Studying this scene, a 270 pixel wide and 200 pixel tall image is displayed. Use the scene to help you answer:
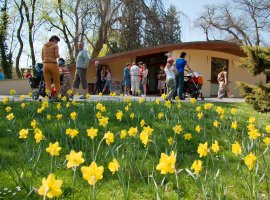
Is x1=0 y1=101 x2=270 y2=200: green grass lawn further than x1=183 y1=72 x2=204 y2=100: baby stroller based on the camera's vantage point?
No

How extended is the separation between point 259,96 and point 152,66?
1541cm

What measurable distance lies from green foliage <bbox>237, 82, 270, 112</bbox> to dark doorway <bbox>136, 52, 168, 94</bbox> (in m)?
14.3

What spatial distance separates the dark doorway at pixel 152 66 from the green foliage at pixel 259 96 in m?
14.3

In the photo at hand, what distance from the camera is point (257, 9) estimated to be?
35.1 m

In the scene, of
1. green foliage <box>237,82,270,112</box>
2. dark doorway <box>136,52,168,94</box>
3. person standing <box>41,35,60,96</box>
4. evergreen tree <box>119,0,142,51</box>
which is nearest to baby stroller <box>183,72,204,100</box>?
green foliage <box>237,82,270,112</box>

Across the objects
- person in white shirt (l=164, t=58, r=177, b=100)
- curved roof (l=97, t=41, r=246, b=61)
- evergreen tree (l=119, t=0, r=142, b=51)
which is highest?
evergreen tree (l=119, t=0, r=142, b=51)

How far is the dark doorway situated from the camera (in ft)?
74.2

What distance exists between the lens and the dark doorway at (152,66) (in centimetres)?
2262

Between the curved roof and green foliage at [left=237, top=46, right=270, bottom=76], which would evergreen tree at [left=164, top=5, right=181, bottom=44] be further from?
green foliage at [left=237, top=46, right=270, bottom=76]

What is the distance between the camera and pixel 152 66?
75.7 feet

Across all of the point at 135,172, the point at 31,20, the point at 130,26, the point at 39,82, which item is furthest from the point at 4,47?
the point at 135,172

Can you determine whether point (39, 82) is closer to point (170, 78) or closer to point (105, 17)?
point (170, 78)

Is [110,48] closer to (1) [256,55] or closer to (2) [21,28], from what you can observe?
(2) [21,28]

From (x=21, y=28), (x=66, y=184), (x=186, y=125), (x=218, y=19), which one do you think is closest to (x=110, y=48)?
(x=21, y=28)
